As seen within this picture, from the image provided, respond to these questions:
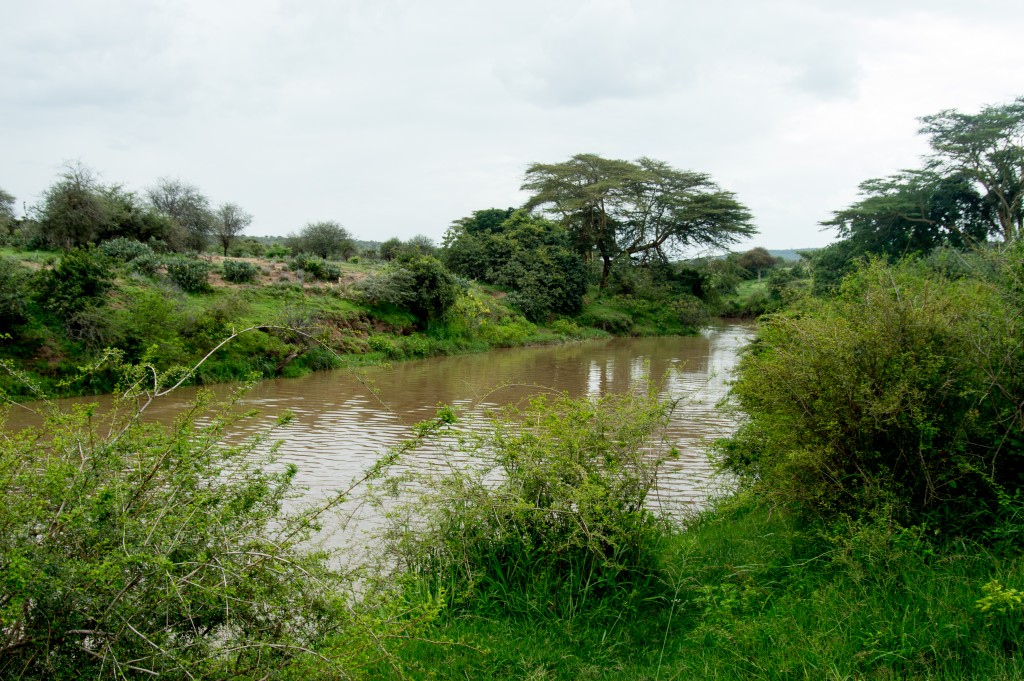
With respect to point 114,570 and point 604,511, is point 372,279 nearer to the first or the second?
point 604,511

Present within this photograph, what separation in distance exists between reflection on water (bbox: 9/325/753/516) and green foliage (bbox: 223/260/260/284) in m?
5.42

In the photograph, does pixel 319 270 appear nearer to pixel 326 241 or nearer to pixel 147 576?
pixel 326 241

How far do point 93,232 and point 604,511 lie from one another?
22.3 metres

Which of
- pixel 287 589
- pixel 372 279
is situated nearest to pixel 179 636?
pixel 287 589

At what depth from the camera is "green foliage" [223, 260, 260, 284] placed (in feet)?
66.8

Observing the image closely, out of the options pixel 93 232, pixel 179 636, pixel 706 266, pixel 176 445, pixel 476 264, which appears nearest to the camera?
pixel 179 636

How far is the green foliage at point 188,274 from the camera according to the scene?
18.3m

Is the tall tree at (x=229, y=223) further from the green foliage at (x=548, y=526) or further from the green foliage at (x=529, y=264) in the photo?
the green foliage at (x=548, y=526)

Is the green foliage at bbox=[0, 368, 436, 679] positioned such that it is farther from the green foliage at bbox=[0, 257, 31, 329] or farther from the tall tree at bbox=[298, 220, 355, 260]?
the tall tree at bbox=[298, 220, 355, 260]

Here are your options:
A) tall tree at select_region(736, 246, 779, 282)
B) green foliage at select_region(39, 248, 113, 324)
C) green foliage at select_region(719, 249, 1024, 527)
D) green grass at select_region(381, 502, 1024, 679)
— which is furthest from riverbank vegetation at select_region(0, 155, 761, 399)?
tall tree at select_region(736, 246, 779, 282)

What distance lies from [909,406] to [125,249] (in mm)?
20758

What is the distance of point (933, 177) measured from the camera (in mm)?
25109

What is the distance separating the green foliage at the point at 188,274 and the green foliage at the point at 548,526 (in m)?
16.2

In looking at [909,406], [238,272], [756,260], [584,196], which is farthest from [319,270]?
[756,260]
